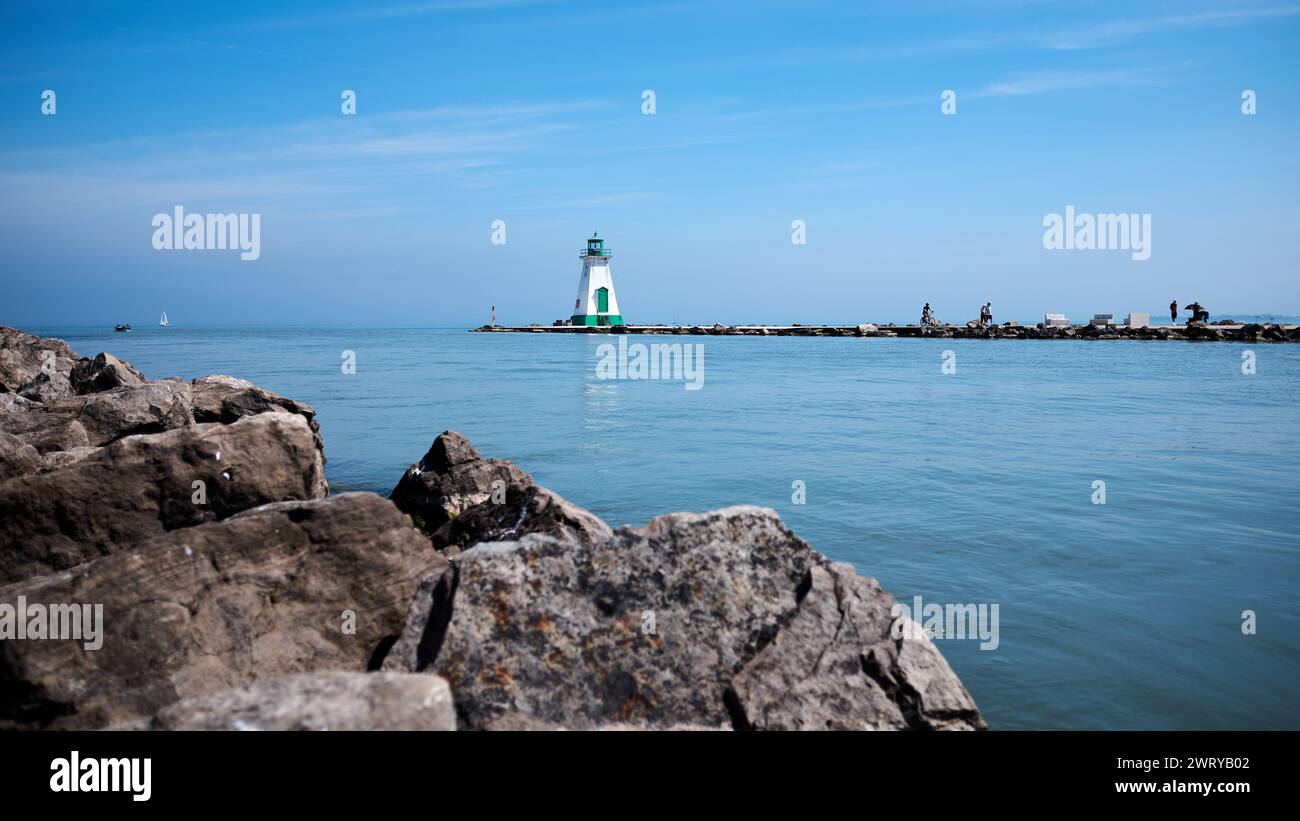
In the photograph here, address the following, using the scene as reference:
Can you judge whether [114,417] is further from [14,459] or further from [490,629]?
[490,629]

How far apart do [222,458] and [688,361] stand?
5185 cm

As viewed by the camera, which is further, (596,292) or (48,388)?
→ (596,292)

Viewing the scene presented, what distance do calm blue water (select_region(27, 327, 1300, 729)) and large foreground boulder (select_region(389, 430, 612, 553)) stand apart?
3.44 meters

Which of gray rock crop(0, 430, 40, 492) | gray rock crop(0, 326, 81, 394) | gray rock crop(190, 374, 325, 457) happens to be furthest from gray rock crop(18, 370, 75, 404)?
gray rock crop(0, 430, 40, 492)

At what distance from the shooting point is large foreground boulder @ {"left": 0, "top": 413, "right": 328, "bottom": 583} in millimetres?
6027

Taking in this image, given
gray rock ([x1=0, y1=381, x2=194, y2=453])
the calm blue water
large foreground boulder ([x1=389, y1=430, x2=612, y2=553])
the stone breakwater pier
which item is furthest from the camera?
the stone breakwater pier

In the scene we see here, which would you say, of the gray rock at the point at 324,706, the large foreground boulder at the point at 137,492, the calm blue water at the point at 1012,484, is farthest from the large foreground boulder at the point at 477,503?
the calm blue water at the point at 1012,484

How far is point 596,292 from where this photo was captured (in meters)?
87.7

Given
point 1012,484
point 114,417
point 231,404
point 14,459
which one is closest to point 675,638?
point 14,459

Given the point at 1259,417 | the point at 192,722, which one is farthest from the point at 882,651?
the point at 1259,417

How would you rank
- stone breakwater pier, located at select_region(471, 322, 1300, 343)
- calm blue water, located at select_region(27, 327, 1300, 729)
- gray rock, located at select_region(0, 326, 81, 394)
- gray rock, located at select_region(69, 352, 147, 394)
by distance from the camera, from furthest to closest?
stone breakwater pier, located at select_region(471, 322, 1300, 343)
gray rock, located at select_region(0, 326, 81, 394)
gray rock, located at select_region(69, 352, 147, 394)
calm blue water, located at select_region(27, 327, 1300, 729)

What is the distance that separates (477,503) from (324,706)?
5.83 m

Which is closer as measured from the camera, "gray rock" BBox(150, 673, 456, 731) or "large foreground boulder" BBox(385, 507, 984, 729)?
"gray rock" BBox(150, 673, 456, 731)

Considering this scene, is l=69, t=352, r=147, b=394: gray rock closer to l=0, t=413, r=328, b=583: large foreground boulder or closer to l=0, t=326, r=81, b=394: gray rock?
l=0, t=326, r=81, b=394: gray rock
